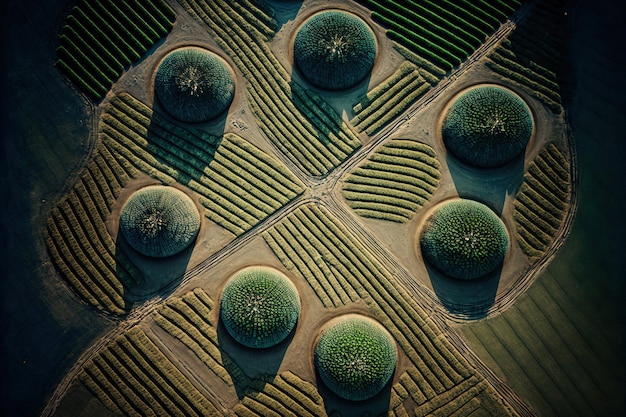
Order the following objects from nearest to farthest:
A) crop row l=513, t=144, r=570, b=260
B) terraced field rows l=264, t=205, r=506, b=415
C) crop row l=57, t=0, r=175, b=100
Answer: terraced field rows l=264, t=205, r=506, b=415
crop row l=513, t=144, r=570, b=260
crop row l=57, t=0, r=175, b=100

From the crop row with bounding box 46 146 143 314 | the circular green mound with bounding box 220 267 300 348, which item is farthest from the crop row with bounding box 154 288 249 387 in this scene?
the crop row with bounding box 46 146 143 314

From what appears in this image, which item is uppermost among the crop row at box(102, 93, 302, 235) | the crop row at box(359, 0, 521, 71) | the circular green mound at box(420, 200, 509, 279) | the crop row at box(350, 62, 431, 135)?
the crop row at box(359, 0, 521, 71)

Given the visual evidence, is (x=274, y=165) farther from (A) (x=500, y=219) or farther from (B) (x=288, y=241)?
(A) (x=500, y=219)

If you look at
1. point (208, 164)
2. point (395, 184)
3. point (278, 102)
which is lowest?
point (208, 164)

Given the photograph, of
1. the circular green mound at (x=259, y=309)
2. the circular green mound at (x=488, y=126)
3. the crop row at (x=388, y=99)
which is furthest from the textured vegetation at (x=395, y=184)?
the circular green mound at (x=259, y=309)

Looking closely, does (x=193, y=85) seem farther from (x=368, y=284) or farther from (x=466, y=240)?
(x=466, y=240)

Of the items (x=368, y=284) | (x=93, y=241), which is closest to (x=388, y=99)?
(x=368, y=284)

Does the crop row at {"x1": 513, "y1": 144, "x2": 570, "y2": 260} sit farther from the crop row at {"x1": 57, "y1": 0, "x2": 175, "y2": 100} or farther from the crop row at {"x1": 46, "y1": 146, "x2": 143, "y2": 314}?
the crop row at {"x1": 57, "y1": 0, "x2": 175, "y2": 100}

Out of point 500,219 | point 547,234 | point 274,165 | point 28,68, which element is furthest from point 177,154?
point 547,234
